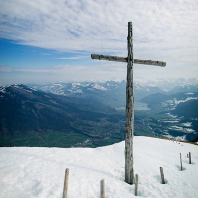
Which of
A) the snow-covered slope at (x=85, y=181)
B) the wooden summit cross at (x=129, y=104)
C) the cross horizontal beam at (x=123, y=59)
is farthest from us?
the wooden summit cross at (x=129, y=104)

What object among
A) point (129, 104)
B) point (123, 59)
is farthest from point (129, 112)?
point (123, 59)

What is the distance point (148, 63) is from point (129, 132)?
516 centimetres

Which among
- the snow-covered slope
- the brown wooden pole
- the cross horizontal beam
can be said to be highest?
the cross horizontal beam

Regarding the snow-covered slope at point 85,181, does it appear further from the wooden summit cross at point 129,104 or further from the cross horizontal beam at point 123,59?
the cross horizontal beam at point 123,59

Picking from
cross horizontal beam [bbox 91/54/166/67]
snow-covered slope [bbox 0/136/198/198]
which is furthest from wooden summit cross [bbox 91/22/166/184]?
snow-covered slope [bbox 0/136/198/198]

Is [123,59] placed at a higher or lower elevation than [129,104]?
higher

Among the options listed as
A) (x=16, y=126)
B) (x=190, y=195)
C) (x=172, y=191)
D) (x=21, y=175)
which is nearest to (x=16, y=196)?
(x=21, y=175)

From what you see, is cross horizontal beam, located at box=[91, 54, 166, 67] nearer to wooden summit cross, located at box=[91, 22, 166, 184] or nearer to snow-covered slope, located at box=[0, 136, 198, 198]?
wooden summit cross, located at box=[91, 22, 166, 184]

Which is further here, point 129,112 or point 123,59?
point 123,59

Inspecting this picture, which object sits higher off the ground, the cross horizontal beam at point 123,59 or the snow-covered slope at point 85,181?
the cross horizontal beam at point 123,59

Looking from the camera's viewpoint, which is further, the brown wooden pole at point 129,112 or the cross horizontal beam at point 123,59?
the brown wooden pole at point 129,112

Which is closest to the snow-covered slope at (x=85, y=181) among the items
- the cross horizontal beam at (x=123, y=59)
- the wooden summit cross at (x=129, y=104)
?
the wooden summit cross at (x=129, y=104)

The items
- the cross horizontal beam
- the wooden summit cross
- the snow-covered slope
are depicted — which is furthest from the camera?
the wooden summit cross

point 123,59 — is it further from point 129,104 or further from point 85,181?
point 85,181
